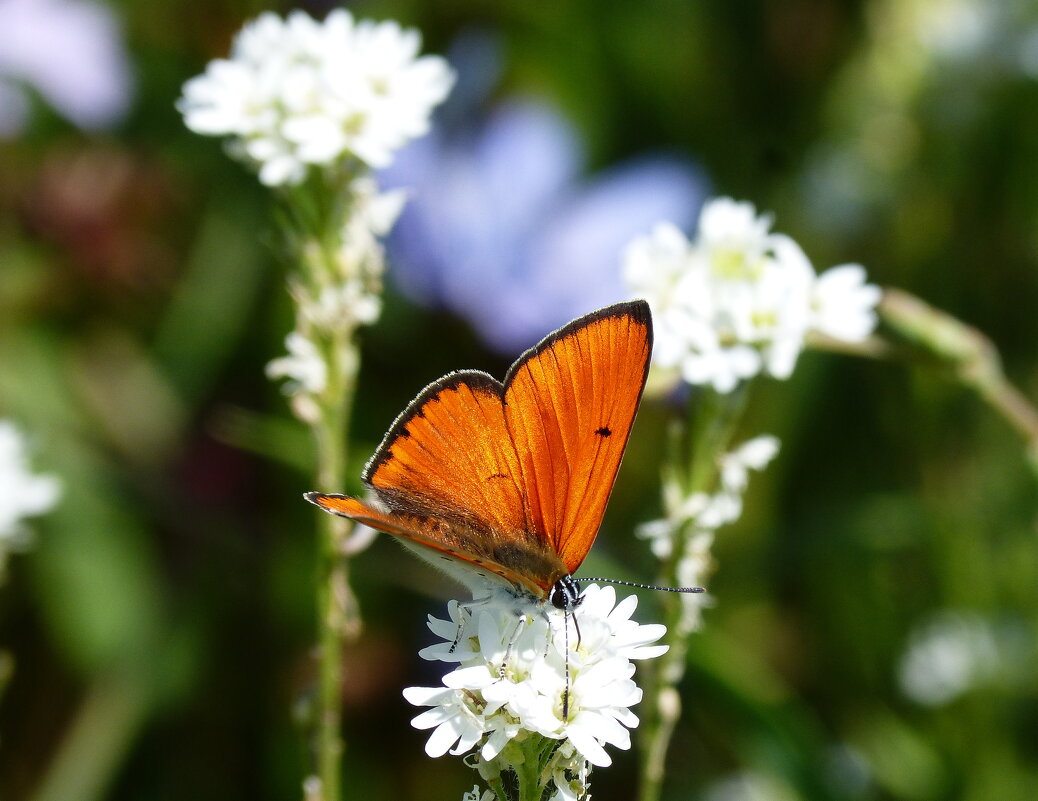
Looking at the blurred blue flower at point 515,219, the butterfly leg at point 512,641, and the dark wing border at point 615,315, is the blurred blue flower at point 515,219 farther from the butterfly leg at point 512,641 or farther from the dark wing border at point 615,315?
the butterfly leg at point 512,641

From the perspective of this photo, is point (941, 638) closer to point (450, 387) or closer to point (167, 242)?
point (450, 387)

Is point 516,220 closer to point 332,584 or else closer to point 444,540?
point 444,540

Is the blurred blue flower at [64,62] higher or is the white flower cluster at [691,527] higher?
the blurred blue flower at [64,62]

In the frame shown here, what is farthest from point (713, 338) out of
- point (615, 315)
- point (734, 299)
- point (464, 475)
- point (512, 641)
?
point (512, 641)

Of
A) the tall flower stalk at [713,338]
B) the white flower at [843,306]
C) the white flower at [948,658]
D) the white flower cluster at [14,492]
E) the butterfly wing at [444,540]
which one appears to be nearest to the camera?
the butterfly wing at [444,540]

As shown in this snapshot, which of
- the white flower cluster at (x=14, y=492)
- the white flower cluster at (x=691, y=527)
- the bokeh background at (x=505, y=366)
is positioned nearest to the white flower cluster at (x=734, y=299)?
the white flower cluster at (x=691, y=527)

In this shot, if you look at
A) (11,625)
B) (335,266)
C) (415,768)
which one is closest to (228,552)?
(11,625)
